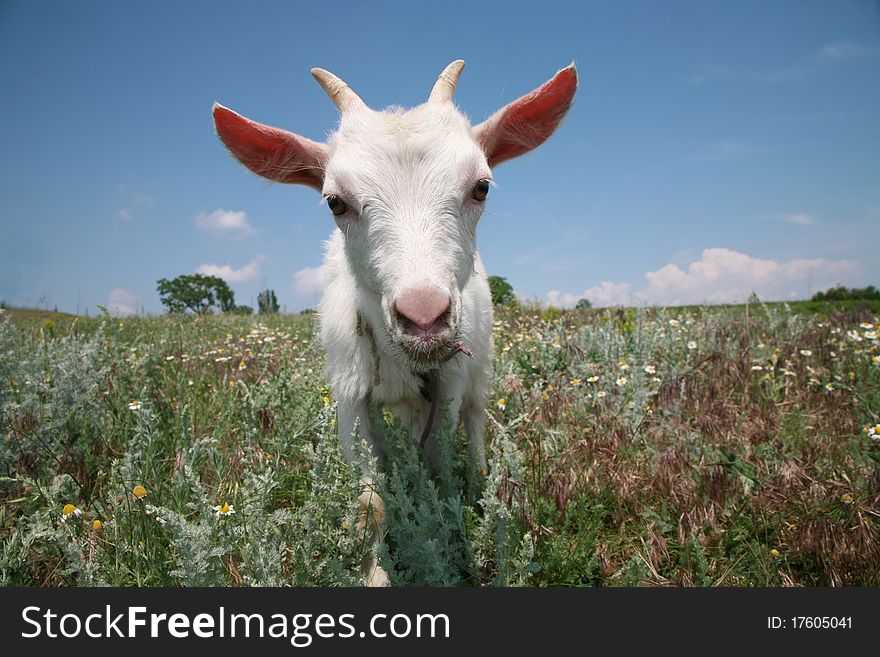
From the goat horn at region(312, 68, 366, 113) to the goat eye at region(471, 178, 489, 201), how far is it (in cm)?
98

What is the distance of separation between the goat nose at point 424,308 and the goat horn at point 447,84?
1557 millimetres

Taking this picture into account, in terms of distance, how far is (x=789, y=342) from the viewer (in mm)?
5926

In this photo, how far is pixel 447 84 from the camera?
327cm

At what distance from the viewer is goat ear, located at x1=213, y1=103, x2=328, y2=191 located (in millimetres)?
2842

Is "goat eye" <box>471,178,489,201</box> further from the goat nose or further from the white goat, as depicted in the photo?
the goat nose

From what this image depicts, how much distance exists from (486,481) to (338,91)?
8.48ft

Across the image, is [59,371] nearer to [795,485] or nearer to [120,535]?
[120,535]

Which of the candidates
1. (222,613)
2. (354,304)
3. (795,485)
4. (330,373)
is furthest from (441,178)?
(795,485)

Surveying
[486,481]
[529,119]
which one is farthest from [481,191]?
[486,481]

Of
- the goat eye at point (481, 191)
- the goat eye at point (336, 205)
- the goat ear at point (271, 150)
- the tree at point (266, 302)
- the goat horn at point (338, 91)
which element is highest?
the tree at point (266, 302)

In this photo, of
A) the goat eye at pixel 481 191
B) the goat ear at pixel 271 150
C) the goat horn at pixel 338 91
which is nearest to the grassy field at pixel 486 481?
the goat eye at pixel 481 191

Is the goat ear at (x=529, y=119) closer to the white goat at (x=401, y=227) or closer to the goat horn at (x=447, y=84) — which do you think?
the white goat at (x=401, y=227)

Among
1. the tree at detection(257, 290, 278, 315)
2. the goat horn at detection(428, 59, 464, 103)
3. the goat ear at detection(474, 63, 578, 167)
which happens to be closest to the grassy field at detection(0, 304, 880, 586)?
the goat ear at detection(474, 63, 578, 167)

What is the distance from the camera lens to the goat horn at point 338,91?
3.12m
